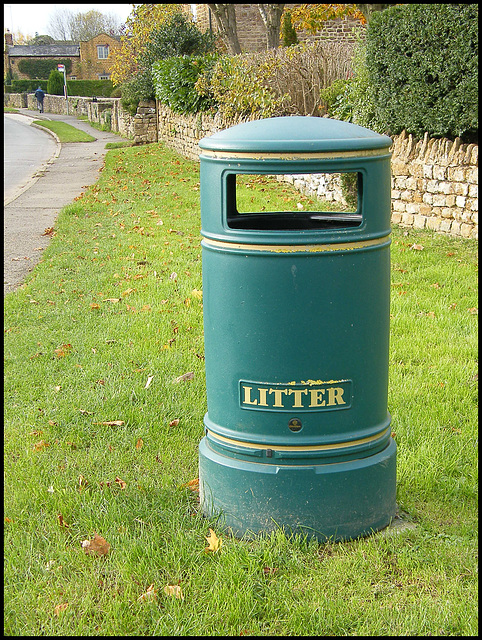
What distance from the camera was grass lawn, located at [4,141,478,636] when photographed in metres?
2.49

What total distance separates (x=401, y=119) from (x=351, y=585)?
7.67m

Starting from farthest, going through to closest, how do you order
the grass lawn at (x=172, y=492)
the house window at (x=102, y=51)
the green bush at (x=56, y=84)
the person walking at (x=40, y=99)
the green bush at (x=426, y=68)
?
the house window at (x=102, y=51), the green bush at (x=56, y=84), the person walking at (x=40, y=99), the green bush at (x=426, y=68), the grass lawn at (x=172, y=492)

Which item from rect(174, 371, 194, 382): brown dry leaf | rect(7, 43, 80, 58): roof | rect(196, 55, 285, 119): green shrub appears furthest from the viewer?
rect(7, 43, 80, 58): roof

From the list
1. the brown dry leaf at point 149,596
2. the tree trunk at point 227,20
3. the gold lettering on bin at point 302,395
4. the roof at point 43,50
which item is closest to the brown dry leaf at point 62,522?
the brown dry leaf at point 149,596

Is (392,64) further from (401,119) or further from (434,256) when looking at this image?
(434,256)

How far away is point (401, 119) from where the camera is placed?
9141mm

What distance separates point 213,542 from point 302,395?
719 mm

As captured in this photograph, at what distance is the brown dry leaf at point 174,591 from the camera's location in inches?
100

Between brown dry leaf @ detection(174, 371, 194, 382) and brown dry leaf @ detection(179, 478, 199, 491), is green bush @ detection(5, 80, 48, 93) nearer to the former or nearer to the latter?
brown dry leaf @ detection(174, 371, 194, 382)

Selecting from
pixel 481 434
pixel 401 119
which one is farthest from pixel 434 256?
pixel 481 434

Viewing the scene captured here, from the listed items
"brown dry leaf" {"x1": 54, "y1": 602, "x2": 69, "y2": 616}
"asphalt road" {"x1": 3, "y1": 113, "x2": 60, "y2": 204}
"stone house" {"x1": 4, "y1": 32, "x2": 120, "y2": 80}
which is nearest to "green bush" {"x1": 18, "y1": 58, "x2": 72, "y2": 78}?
"stone house" {"x1": 4, "y1": 32, "x2": 120, "y2": 80}

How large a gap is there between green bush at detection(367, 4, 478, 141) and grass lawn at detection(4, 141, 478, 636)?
259cm

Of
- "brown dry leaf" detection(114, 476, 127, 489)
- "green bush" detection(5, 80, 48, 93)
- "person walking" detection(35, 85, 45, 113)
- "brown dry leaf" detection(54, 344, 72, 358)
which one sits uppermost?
"green bush" detection(5, 80, 48, 93)

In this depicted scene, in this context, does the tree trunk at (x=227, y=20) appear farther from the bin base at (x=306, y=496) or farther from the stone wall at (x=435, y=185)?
the bin base at (x=306, y=496)
